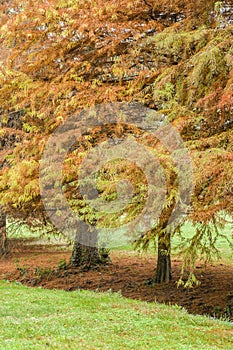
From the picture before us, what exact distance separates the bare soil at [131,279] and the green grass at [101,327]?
6.48ft

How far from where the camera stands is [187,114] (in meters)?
6.84

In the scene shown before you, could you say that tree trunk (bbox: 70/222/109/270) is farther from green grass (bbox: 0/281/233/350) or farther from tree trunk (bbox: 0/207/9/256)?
green grass (bbox: 0/281/233/350)

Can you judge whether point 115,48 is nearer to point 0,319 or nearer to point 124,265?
point 0,319

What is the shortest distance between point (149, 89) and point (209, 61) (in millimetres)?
1979

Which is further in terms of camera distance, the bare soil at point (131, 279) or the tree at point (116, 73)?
the bare soil at point (131, 279)

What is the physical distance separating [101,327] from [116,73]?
176 inches

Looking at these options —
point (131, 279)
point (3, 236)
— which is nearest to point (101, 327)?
point (131, 279)

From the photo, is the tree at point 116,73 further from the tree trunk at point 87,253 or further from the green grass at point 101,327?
the tree trunk at point 87,253

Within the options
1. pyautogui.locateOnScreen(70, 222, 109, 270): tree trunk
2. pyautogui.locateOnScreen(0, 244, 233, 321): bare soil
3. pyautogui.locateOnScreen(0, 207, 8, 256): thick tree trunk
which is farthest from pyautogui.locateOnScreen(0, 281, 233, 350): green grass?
pyautogui.locateOnScreen(0, 207, 8, 256): thick tree trunk

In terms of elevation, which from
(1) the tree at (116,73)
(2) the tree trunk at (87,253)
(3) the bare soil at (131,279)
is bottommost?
(3) the bare soil at (131,279)

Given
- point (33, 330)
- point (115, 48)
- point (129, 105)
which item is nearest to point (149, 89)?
point (129, 105)

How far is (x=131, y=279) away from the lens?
12172 millimetres

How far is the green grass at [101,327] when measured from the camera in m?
5.21

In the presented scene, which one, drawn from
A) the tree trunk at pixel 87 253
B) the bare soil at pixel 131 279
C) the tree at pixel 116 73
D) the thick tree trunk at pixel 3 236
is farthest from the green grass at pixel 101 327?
the thick tree trunk at pixel 3 236
